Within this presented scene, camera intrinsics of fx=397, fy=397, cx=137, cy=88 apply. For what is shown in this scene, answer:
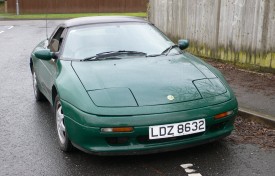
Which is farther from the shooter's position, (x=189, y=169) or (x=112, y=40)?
(x=112, y=40)

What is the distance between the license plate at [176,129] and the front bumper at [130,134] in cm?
4

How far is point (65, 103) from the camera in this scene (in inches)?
160

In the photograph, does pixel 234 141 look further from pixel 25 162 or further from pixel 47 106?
pixel 47 106

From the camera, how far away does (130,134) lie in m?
3.69

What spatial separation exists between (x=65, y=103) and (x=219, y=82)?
166cm

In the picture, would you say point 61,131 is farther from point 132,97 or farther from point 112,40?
point 112,40

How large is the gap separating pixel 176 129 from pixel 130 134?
44 centimetres

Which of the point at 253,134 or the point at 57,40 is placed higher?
the point at 57,40

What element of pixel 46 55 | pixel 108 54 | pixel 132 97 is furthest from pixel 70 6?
pixel 132 97

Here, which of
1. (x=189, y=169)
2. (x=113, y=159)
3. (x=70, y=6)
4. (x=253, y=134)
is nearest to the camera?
(x=189, y=169)

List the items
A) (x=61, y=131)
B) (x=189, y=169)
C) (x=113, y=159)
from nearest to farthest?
(x=189, y=169)
(x=113, y=159)
(x=61, y=131)

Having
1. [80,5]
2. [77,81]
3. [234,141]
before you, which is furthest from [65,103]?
[80,5]

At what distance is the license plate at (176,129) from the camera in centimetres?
371

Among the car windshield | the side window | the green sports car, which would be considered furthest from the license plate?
the side window
